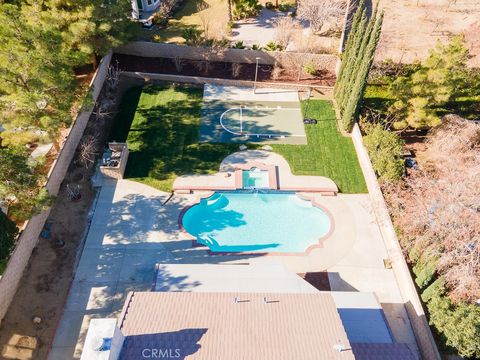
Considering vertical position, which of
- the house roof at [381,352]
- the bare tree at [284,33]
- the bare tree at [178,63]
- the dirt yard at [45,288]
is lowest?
the dirt yard at [45,288]

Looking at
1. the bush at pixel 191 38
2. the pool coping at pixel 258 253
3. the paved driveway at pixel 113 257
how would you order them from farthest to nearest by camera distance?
the bush at pixel 191 38, the pool coping at pixel 258 253, the paved driveway at pixel 113 257

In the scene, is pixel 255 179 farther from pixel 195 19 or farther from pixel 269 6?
pixel 269 6

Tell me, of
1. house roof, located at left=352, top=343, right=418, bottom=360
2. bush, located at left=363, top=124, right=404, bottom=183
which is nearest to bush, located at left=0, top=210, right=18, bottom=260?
house roof, located at left=352, top=343, right=418, bottom=360

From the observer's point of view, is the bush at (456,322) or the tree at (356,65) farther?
the tree at (356,65)

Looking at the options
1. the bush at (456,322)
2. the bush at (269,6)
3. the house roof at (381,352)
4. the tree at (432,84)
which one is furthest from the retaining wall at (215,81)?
the house roof at (381,352)

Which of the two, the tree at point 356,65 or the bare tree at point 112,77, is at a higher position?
the tree at point 356,65

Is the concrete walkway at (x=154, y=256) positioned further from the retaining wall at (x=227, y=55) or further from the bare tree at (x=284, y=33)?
the bare tree at (x=284, y=33)

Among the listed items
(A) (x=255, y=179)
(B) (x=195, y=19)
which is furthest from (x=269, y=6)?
(A) (x=255, y=179)
